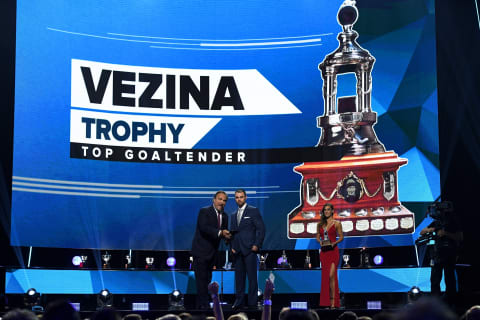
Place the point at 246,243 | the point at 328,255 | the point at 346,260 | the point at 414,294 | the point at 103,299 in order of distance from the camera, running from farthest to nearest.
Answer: the point at 346,260 → the point at 103,299 → the point at 414,294 → the point at 328,255 → the point at 246,243

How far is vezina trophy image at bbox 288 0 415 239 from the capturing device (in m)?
10.1

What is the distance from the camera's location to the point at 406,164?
33.2 ft

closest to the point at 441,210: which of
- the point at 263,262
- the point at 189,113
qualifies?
the point at 263,262

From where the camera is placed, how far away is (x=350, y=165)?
1035 centimetres

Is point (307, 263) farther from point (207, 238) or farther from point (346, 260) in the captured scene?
point (207, 238)

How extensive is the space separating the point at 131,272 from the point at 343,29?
5306 millimetres

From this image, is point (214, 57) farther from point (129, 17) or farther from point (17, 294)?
point (17, 294)

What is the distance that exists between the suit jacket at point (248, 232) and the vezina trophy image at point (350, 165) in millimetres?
2645

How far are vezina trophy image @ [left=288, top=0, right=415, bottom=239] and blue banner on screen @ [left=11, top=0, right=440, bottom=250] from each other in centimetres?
7

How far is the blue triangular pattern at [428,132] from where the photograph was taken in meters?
9.98

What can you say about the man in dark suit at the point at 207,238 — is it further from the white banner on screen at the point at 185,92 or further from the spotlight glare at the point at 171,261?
the white banner on screen at the point at 185,92

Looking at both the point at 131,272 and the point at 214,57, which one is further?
the point at 214,57

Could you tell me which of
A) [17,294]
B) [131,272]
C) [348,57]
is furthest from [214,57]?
[17,294]

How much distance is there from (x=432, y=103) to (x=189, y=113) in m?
4.01
